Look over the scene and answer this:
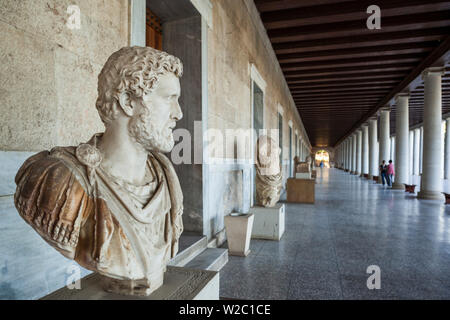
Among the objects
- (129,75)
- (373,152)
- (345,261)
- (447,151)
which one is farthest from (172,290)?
(447,151)

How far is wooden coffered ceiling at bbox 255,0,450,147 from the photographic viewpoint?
8000 mm

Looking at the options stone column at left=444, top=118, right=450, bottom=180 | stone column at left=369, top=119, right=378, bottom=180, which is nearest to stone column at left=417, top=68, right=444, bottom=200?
stone column at left=369, top=119, right=378, bottom=180

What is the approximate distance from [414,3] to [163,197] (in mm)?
9070

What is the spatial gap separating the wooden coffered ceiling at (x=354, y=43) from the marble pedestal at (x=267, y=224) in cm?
563

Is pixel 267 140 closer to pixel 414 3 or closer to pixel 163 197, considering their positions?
pixel 163 197

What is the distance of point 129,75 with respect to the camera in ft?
4.50

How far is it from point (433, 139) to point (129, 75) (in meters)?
13.1

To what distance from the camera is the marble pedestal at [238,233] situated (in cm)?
453

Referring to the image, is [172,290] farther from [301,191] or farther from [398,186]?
[398,186]

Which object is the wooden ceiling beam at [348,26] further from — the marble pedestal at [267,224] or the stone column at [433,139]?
the marble pedestal at [267,224]

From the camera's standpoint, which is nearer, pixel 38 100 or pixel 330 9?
pixel 38 100

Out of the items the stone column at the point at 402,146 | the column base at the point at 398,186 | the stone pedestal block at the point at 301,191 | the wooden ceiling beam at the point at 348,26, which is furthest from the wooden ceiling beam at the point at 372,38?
the column base at the point at 398,186

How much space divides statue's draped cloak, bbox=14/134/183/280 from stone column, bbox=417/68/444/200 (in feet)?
42.0
